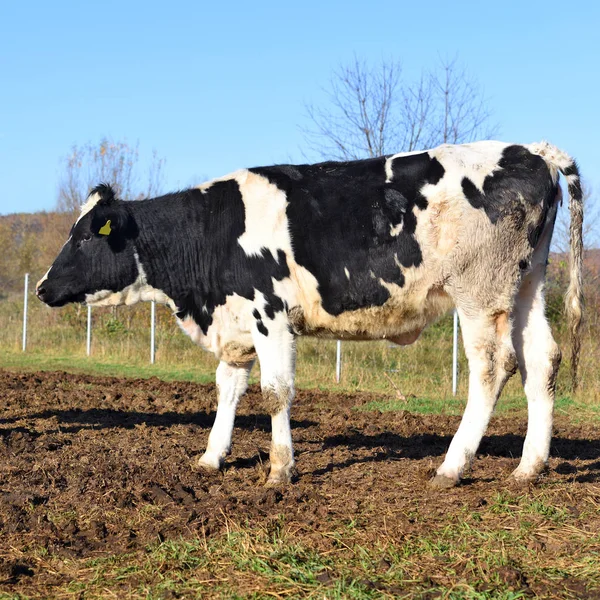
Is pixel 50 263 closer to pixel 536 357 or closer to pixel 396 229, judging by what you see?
pixel 396 229

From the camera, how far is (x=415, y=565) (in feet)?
Answer: 15.1

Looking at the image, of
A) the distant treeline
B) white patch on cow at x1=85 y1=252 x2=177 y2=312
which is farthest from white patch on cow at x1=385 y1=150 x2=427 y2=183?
the distant treeline

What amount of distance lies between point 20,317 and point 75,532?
26576 mm

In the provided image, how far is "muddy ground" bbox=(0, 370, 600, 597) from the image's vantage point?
5.31 m

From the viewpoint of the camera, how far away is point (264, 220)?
22.9ft

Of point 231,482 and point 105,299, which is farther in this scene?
point 105,299

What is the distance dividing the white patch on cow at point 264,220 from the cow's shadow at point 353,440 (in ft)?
6.31

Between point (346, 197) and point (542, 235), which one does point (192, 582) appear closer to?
point (346, 197)

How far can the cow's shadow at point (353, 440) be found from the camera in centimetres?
757

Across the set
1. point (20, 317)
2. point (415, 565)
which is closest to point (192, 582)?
point (415, 565)

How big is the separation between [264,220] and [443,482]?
8.48 ft

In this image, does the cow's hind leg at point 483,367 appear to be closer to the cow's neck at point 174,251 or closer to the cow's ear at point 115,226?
the cow's neck at point 174,251

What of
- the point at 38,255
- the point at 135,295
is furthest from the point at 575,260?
the point at 38,255

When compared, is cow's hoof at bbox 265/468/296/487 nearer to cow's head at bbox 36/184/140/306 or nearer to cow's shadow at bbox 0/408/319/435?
cow's head at bbox 36/184/140/306
